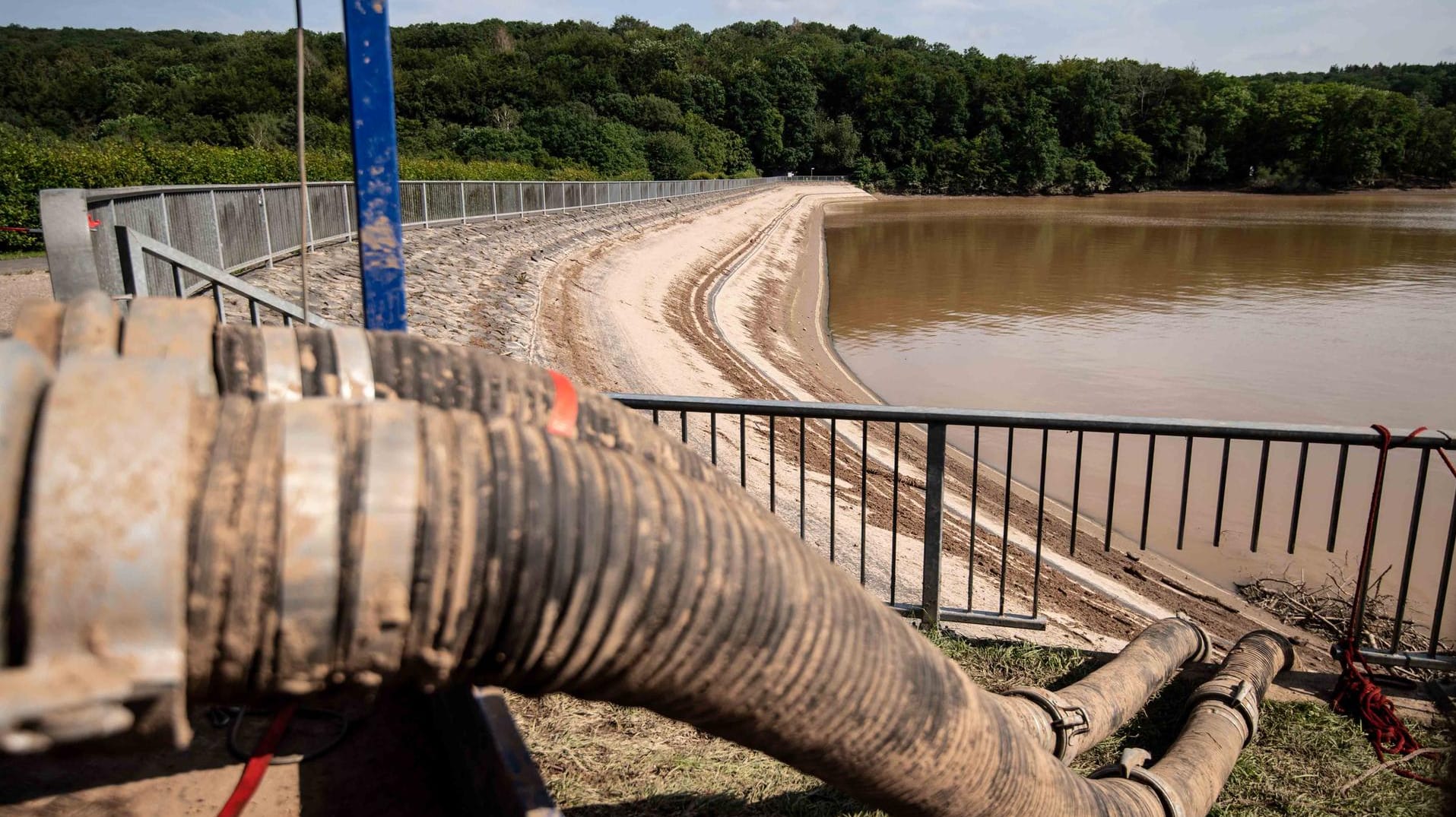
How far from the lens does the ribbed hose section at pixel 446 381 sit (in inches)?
75.7

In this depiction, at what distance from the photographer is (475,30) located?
109375mm

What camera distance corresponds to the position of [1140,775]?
354cm

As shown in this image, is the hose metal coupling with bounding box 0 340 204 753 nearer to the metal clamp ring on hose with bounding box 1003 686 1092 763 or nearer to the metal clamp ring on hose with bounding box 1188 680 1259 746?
the metal clamp ring on hose with bounding box 1003 686 1092 763

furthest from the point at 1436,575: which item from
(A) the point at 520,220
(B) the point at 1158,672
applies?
(A) the point at 520,220

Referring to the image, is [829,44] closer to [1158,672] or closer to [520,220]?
[520,220]

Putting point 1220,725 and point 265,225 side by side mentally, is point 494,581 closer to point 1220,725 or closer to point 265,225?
point 1220,725

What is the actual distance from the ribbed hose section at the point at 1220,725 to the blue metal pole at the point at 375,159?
3763mm

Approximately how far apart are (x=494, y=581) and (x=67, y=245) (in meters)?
4.92

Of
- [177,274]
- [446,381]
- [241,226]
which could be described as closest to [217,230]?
[241,226]

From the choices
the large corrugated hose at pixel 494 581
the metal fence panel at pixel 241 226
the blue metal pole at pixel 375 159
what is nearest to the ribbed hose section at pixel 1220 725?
the large corrugated hose at pixel 494 581

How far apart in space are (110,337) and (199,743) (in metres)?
1.99

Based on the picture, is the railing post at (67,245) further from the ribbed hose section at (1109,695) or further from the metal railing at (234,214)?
the ribbed hose section at (1109,695)

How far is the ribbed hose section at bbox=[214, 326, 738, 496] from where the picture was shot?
1.92 meters

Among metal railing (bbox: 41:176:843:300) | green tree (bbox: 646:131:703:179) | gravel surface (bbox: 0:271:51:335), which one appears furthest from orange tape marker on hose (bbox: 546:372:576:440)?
green tree (bbox: 646:131:703:179)
